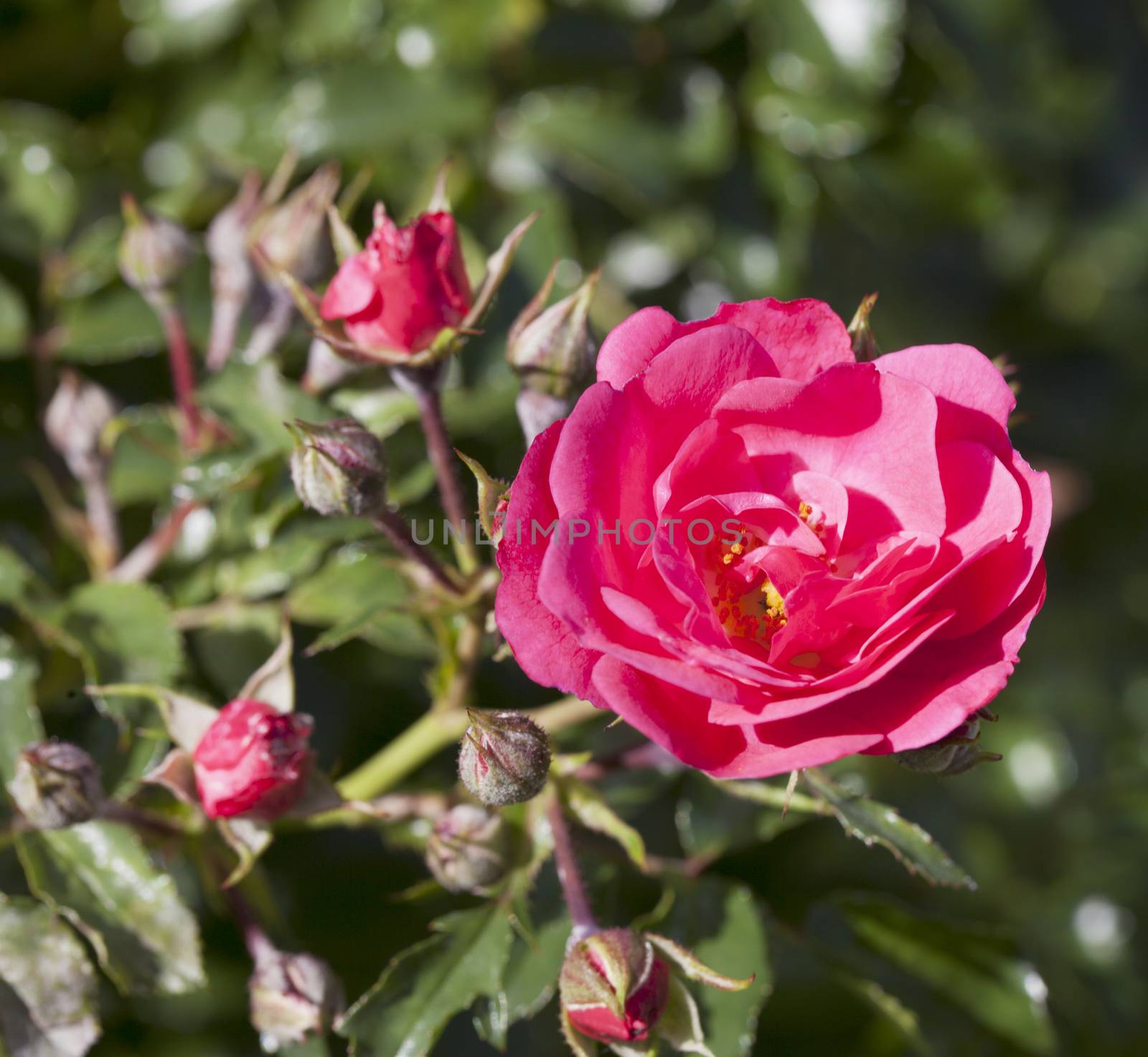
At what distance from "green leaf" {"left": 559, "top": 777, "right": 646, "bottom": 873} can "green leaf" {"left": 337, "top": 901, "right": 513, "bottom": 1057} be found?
→ 18 cm

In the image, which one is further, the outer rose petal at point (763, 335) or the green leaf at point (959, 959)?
the green leaf at point (959, 959)

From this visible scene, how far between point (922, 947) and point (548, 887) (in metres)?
0.74

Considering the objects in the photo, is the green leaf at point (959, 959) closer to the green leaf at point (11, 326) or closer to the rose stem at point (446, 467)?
the rose stem at point (446, 467)

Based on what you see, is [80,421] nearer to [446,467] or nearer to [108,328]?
[108,328]

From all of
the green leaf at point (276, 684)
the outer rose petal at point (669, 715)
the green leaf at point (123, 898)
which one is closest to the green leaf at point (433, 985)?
the green leaf at point (123, 898)

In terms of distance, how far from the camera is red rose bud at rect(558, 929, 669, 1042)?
138 cm

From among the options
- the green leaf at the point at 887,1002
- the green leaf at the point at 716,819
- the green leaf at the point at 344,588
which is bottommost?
the green leaf at the point at 887,1002

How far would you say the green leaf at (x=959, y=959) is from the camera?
2.06m

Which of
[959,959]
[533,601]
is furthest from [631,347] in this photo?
[959,959]

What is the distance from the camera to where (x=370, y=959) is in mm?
2156

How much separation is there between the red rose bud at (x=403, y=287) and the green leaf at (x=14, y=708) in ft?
2.37

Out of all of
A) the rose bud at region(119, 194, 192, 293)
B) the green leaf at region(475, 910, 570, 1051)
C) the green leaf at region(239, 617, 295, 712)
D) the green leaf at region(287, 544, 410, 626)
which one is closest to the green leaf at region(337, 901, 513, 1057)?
the green leaf at region(475, 910, 570, 1051)

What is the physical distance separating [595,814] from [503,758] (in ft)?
0.86

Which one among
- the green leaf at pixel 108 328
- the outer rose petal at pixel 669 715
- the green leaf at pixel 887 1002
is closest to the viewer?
the outer rose petal at pixel 669 715
